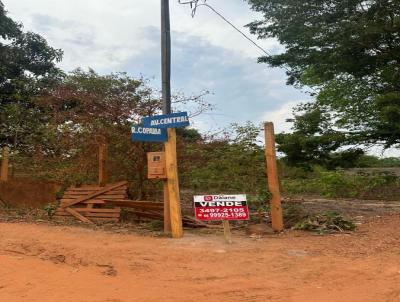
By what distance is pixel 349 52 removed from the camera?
16.6 metres

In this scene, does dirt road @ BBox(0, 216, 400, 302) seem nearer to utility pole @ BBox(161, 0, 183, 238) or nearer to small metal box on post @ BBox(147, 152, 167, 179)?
utility pole @ BBox(161, 0, 183, 238)

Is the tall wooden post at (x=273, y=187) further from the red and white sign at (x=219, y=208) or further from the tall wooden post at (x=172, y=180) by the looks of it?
the tall wooden post at (x=172, y=180)

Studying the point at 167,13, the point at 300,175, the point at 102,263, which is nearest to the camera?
the point at 102,263

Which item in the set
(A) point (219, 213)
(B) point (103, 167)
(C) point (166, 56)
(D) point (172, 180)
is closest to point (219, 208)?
(A) point (219, 213)

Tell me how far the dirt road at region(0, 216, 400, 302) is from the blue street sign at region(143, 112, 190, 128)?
1999 mm

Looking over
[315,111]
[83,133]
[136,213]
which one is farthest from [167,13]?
[315,111]

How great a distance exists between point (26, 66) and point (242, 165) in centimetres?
1089

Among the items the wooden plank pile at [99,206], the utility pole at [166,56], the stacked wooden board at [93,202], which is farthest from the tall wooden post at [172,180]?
the stacked wooden board at [93,202]

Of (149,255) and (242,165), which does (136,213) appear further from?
(149,255)

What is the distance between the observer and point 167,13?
902 cm

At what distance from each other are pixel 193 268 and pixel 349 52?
13.0 m

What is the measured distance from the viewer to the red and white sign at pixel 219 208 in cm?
778

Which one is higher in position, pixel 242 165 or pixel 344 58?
pixel 344 58

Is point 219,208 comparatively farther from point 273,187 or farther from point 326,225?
point 326,225
